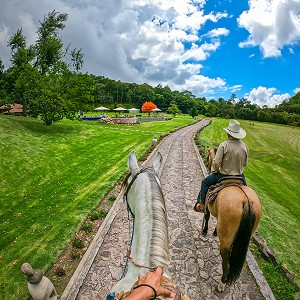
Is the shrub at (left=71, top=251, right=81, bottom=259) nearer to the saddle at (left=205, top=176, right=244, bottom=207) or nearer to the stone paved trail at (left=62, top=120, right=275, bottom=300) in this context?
the stone paved trail at (left=62, top=120, right=275, bottom=300)

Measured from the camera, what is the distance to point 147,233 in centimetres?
223

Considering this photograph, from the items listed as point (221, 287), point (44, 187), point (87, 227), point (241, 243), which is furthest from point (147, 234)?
point (44, 187)

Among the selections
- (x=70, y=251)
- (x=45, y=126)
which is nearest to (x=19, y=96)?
(x=45, y=126)

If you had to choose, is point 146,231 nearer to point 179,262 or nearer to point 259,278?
point 179,262

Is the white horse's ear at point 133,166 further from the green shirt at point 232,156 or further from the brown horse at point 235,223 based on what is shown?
the green shirt at point 232,156

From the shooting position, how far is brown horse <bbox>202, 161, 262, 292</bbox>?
438cm

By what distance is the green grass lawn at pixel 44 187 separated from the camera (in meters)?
6.51

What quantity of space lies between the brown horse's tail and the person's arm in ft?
10.3

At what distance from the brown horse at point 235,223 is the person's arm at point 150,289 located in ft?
10.3

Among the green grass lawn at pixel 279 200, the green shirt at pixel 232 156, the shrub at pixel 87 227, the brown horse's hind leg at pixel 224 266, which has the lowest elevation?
the green grass lawn at pixel 279 200

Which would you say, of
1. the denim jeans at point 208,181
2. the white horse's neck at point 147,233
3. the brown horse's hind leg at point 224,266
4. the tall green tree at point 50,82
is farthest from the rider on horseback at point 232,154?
the tall green tree at point 50,82

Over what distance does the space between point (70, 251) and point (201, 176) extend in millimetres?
8147

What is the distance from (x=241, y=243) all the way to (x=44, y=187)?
9.92m

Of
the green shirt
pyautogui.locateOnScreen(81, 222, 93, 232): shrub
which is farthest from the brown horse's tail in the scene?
pyautogui.locateOnScreen(81, 222, 93, 232): shrub
